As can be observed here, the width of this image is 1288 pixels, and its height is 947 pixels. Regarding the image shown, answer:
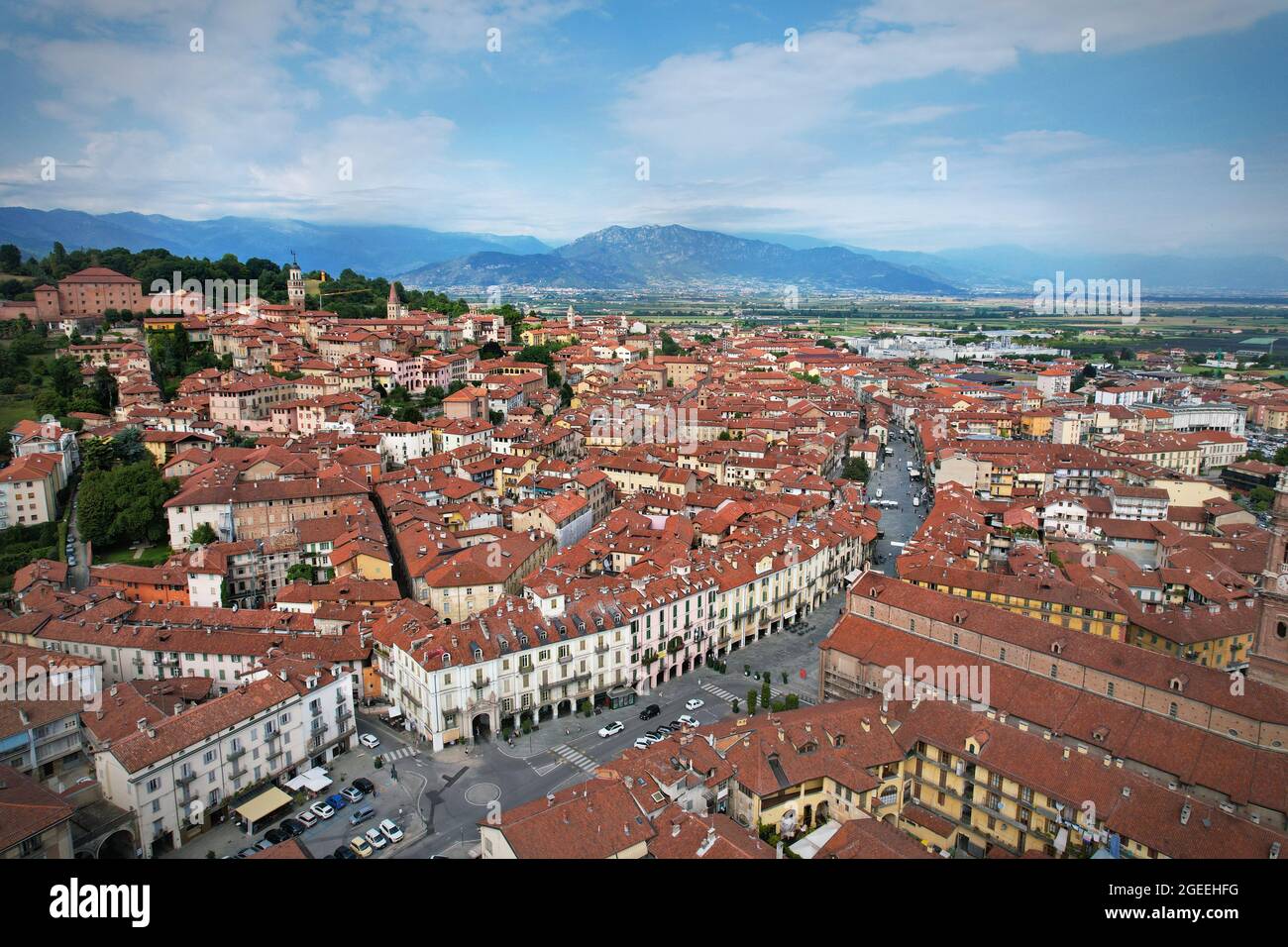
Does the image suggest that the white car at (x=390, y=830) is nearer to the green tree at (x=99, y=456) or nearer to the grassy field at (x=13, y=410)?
the green tree at (x=99, y=456)

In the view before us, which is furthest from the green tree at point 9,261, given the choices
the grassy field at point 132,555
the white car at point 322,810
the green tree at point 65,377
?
the white car at point 322,810

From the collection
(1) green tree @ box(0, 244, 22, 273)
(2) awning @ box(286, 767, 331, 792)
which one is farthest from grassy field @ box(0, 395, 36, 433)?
(2) awning @ box(286, 767, 331, 792)

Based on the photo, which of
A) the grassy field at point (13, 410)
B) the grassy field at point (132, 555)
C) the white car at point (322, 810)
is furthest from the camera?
the grassy field at point (13, 410)

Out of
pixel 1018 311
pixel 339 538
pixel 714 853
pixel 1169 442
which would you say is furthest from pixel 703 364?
pixel 1018 311
